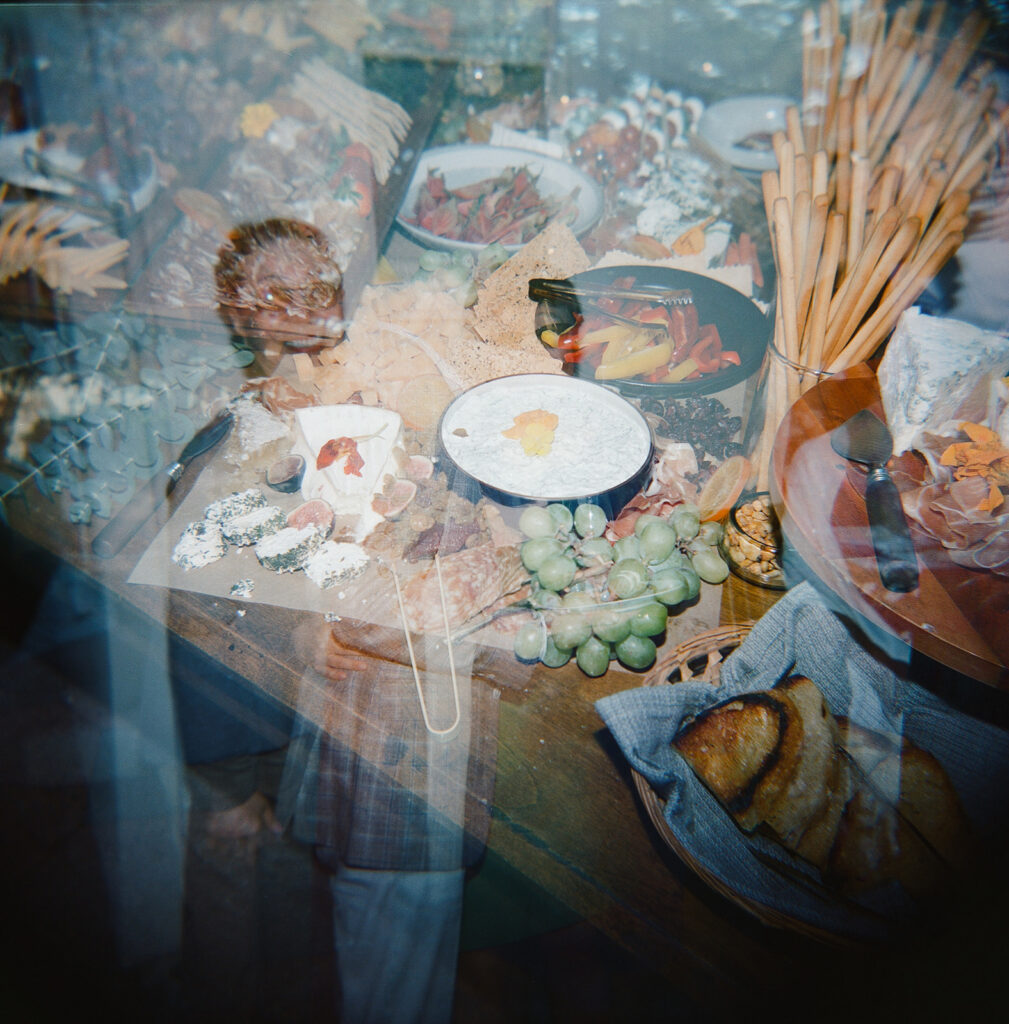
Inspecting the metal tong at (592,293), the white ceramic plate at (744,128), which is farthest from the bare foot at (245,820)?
the white ceramic plate at (744,128)

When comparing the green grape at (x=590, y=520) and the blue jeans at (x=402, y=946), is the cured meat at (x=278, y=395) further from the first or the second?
the blue jeans at (x=402, y=946)

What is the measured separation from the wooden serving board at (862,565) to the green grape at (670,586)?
19 cm

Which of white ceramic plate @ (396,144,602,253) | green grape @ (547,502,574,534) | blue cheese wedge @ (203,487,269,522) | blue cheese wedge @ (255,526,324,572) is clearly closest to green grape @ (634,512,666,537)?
green grape @ (547,502,574,534)

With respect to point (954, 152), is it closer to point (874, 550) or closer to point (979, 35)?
point (979, 35)

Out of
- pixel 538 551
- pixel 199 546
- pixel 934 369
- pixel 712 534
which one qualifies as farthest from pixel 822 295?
pixel 199 546

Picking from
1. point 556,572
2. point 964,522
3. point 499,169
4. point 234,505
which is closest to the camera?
point 964,522

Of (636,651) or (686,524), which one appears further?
Answer: (686,524)

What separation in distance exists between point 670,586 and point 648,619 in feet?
0.24

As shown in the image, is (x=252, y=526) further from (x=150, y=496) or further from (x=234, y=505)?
(x=150, y=496)

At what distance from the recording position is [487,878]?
0.82 m

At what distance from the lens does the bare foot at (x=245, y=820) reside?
1.18 metres

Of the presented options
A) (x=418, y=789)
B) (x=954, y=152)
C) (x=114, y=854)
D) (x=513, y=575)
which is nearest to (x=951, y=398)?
(x=954, y=152)

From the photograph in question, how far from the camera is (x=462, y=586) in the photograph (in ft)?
2.81

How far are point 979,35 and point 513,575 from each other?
4.03ft
